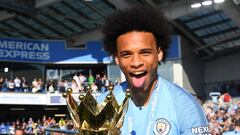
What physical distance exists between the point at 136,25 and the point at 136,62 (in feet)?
0.88

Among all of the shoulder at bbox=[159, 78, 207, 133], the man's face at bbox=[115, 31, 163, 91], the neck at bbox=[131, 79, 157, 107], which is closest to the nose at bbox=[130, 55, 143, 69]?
the man's face at bbox=[115, 31, 163, 91]

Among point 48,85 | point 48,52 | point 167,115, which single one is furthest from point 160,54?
point 48,52

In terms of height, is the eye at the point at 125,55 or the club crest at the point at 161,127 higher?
the eye at the point at 125,55

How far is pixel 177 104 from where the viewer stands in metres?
2.85

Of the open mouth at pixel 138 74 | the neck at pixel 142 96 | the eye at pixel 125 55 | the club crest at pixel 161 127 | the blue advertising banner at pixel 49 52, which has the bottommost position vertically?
the club crest at pixel 161 127

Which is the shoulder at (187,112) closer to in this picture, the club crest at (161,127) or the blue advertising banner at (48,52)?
the club crest at (161,127)

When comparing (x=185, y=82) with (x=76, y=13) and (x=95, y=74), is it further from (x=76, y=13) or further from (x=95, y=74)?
(x=76, y=13)

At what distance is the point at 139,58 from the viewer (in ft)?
9.08

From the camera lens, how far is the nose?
2.75 metres

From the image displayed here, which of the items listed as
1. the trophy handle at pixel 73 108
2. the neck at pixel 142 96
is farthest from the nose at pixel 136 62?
the trophy handle at pixel 73 108

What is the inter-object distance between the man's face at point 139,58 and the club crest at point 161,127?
0.20 meters

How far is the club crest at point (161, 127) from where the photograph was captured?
2788mm

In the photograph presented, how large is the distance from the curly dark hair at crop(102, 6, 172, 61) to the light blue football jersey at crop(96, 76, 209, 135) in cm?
27

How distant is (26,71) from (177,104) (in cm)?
3199
